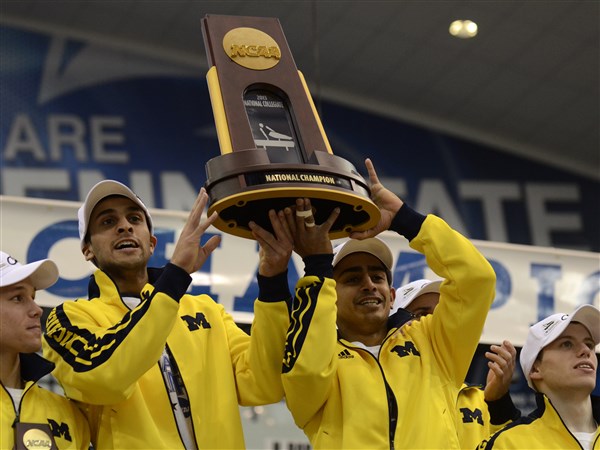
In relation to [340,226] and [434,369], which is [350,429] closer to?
[434,369]

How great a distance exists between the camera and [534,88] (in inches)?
302

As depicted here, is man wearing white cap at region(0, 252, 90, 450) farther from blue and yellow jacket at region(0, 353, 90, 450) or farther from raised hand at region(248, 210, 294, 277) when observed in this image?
raised hand at region(248, 210, 294, 277)

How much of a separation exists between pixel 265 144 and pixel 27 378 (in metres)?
0.89

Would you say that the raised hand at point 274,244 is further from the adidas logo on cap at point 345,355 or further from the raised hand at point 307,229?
the adidas logo on cap at point 345,355

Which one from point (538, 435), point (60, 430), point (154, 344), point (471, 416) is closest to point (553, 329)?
point (538, 435)

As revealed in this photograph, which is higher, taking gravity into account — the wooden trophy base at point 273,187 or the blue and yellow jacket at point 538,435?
the wooden trophy base at point 273,187

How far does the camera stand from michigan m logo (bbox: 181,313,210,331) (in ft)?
9.59

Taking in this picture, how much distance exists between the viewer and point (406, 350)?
3002mm

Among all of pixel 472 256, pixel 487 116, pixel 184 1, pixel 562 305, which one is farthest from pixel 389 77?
pixel 472 256

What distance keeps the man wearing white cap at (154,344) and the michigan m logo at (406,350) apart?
373 millimetres

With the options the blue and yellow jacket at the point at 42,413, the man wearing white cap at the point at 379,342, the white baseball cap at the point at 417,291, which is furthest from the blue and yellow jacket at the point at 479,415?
the blue and yellow jacket at the point at 42,413

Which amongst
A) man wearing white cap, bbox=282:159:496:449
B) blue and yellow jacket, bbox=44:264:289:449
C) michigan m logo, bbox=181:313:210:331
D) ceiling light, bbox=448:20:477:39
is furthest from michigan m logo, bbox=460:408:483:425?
ceiling light, bbox=448:20:477:39

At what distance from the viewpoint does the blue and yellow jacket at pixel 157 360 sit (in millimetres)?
2615

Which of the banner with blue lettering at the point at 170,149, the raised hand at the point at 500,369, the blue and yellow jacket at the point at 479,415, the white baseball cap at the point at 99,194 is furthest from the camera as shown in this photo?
the banner with blue lettering at the point at 170,149
